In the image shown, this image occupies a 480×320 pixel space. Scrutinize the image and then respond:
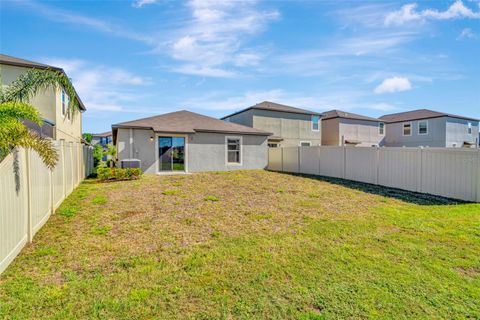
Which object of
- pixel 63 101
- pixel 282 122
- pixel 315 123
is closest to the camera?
pixel 63 101

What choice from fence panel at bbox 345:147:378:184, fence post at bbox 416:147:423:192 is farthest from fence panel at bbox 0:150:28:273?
fence panel at bbox 345:147:378:184

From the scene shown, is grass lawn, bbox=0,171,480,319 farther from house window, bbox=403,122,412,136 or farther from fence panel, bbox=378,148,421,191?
house window, bbox=403,122,412,136

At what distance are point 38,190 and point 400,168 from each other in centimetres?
1226

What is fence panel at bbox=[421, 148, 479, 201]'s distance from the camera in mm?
8359

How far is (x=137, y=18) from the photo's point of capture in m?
9.59

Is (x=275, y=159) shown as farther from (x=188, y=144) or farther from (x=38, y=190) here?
(x=38, y=190)

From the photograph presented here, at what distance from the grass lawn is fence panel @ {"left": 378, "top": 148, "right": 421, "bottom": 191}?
289cm

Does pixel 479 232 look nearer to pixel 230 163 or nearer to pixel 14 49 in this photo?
pixel 230 163

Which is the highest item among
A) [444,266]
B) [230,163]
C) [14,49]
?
[14,49]

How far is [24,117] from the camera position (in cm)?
469

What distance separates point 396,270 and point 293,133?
21.0 meters

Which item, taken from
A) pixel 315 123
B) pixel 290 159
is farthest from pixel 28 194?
pixel 315 123

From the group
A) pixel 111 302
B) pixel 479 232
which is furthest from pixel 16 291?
pixel 479 232

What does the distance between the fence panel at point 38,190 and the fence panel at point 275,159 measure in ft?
48.4
